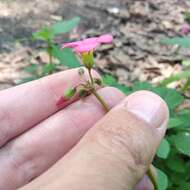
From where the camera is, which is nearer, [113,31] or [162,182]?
[162,182]

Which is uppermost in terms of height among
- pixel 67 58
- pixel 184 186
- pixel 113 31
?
pixel 67 58

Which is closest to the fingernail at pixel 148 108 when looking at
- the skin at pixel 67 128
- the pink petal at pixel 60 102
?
the skin at pixel 67 128

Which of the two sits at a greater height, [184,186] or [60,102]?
[60,102]

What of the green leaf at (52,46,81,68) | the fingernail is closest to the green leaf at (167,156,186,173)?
the green leaf at (52,46,81,68)

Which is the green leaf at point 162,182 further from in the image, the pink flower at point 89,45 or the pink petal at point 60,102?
the pink flower at point 89,45

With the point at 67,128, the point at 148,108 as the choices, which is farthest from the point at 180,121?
the point at 148,108

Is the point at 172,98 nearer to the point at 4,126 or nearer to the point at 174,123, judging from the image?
the point at 174,123

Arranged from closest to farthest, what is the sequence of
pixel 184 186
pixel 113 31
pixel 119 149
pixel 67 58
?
pixel 119 149, pixel 184 186, pixel 67 58, pixel 113 31
